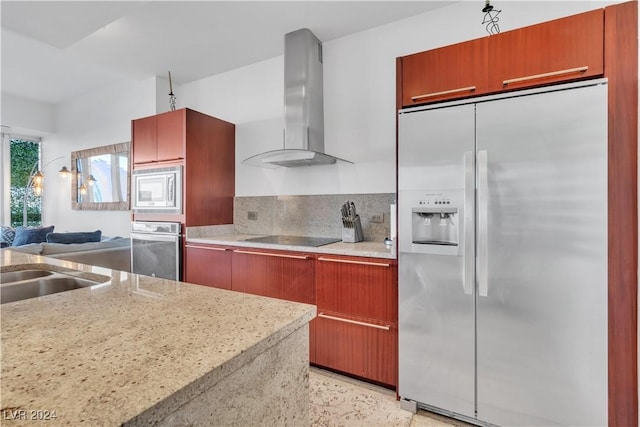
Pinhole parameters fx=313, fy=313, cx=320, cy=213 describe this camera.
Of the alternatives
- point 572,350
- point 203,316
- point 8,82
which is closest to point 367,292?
point 572,350

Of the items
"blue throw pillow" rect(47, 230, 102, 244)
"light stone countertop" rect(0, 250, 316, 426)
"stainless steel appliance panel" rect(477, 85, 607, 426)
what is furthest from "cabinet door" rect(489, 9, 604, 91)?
"blue throw pillow" rect(47, 230, 102, 244)

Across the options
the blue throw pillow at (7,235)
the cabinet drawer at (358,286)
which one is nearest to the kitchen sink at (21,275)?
the cabinet drawer at (358,286)

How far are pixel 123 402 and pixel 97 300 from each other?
24.0 inches

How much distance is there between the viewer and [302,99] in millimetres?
2721

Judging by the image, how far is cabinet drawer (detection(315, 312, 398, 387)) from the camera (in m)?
1.95

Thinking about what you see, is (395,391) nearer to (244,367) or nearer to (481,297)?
(481,297)

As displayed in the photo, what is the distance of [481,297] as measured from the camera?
1.63m

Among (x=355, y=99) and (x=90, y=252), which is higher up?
(x=355, y=99)

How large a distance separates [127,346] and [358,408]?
1636 millimetres

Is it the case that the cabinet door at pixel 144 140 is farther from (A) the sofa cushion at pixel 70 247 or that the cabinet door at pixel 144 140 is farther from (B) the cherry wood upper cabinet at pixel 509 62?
(B) the cherry wood upper cabinet at pixel 509 62

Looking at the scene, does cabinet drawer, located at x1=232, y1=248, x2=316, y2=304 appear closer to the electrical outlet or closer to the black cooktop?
the black cooktop

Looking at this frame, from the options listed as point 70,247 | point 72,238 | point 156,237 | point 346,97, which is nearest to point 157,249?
point 156,237

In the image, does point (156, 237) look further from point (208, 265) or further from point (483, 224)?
point (483, 224)

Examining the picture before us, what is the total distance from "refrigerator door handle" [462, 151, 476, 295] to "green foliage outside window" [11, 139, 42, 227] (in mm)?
6694
